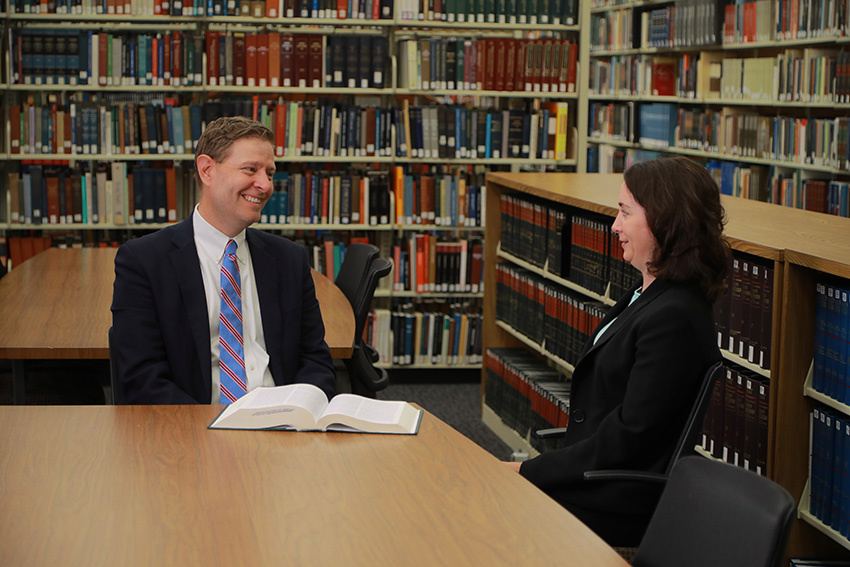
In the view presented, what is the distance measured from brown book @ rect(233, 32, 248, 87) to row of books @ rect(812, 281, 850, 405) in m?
3.93

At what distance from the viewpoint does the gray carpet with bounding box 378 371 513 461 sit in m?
4.94

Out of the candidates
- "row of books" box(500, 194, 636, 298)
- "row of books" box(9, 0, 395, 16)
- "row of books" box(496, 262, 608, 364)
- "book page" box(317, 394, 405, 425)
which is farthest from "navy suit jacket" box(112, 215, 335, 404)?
"row of books" box(9, 0, 395, 16)

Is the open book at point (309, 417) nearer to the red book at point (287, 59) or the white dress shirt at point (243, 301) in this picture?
the white dress shirt at point (243, 301)

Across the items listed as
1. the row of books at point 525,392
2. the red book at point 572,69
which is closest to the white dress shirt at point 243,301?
the row of books at point 525,392

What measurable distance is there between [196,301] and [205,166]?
Answer: 0.36 metres

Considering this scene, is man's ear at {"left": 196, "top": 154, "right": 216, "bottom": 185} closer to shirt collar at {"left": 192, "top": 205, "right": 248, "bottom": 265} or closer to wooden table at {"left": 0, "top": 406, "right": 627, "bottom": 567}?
shirt collar at {"left": 192, "top": 205, "right": 248, "bottom": 265}

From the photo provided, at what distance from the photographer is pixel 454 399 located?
5723 mm

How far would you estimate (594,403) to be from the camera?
2324 mm

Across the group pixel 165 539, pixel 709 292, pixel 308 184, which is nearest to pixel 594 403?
pixel 709 292

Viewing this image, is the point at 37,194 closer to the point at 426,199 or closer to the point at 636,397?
the point at 426,199

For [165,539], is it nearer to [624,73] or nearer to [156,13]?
[156,13]

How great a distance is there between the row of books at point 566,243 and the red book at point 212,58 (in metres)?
1.91

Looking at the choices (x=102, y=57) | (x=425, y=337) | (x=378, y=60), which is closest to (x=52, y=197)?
(x=102, y=57)

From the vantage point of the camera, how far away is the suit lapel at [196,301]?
249 cm
